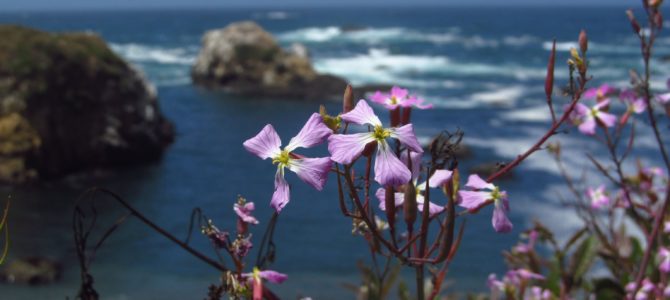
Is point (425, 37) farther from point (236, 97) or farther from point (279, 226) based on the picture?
point (279, 226)

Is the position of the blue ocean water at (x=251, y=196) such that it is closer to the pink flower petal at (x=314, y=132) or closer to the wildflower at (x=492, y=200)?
the wildflower at (x=492, y=200)

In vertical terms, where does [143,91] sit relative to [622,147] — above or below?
above

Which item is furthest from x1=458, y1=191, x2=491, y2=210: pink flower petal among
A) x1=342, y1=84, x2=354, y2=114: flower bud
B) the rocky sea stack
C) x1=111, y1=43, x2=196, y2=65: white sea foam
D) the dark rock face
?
x1=111, y1=43, x2=196, y2=65: white sea foam

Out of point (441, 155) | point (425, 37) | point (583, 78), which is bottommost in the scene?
point (425, 37)

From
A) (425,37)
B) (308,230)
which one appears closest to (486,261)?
(308,230)

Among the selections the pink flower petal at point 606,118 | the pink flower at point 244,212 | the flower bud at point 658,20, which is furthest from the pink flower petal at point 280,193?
the pink flower petal at point 606,118

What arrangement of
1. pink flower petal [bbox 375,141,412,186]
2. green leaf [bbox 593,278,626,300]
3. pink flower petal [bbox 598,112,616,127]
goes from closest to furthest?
pink flower petal [bbox 375,141,412,186] < pink flower petal [bbox 598,112,616,127] < green leaf [bbox 593,278,626,300]

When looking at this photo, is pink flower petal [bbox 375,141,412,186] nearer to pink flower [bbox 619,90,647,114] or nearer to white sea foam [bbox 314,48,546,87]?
pink flower [bbox 619,90,647,114]
